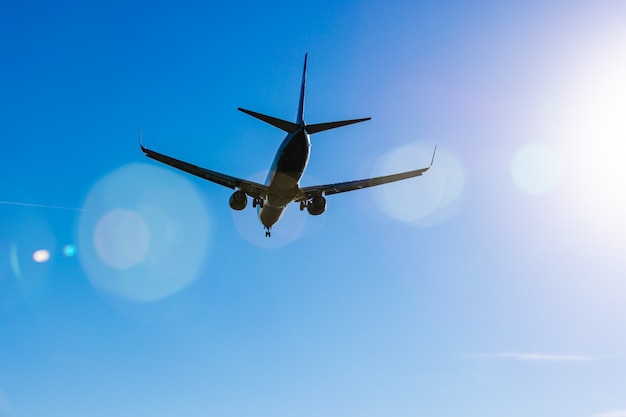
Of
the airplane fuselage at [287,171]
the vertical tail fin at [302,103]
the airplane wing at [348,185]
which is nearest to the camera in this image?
the airplane fuselage at [287,171]

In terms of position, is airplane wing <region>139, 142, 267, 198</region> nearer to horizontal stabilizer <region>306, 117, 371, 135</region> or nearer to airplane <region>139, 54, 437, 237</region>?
airplane <region>139, 54, 437, 237</region>

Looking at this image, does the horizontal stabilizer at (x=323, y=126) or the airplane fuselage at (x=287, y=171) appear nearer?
the horizontal stabilizer at (x=323, y=126)

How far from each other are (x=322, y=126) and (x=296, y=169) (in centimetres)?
330

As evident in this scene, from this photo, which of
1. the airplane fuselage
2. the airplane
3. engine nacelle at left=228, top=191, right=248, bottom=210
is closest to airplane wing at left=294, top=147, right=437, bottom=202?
the airplane

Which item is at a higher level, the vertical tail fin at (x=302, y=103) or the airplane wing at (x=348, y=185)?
the vertical tail fin at (x=302, y=103)

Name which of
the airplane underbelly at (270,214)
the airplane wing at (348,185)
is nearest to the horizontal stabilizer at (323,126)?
the airplane wing at (348,185)

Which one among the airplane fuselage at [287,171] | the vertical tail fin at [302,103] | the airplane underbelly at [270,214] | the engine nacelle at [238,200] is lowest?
the airplane fuselage at [287,171]

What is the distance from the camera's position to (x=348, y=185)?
4206cm

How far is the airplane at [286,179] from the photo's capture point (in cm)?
3444

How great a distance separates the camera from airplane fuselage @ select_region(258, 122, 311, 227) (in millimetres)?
34156

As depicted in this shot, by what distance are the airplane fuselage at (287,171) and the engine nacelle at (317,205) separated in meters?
1.91

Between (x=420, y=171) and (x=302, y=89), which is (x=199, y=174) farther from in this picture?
(x=420, y=171)

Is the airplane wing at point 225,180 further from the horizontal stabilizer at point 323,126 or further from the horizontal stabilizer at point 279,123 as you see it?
the horizontal stabilizer at point 323,126

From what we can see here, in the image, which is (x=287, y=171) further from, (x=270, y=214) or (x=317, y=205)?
(x=270, y=214)
